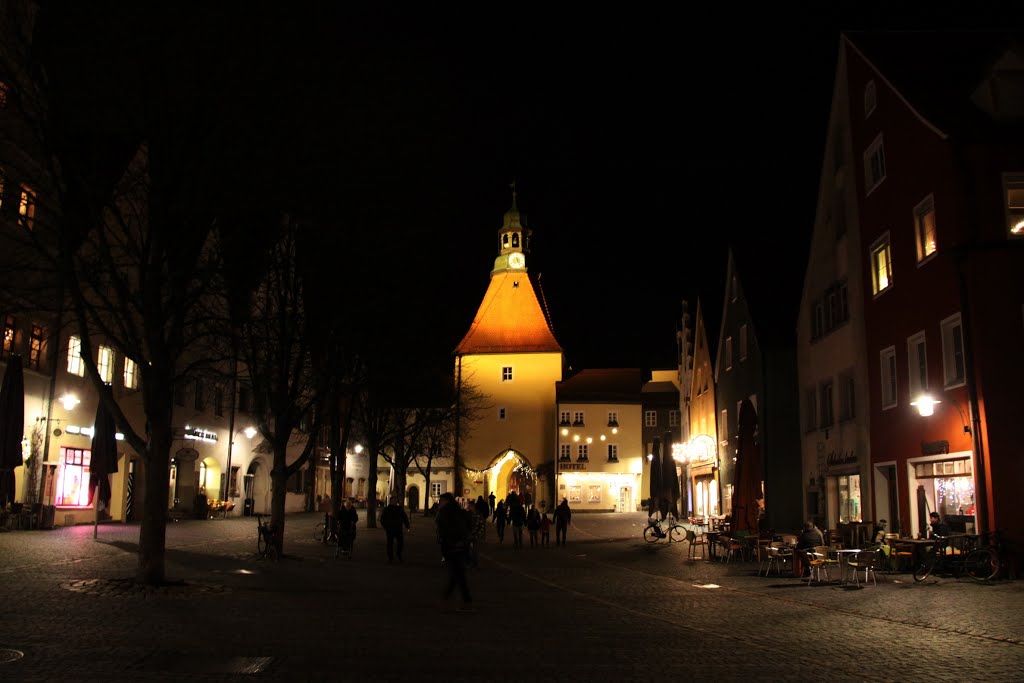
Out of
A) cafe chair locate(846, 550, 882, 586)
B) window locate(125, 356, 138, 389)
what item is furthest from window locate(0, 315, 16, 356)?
cafe chair locate(846, 550, 882, 586)

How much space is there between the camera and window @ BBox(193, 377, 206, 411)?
45719 mm

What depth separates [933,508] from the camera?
22.4 meters

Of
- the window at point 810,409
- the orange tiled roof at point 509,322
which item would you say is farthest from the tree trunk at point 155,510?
the orange tiled roof at point 509,322

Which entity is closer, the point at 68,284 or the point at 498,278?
the point at 68,284

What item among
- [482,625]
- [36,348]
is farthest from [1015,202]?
[36,348]

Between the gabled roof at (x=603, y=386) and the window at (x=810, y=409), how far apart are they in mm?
41706

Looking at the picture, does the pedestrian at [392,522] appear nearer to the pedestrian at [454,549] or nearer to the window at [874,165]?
the pedestrian at [454,549]

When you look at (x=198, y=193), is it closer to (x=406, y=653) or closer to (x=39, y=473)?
(x=406, y=653)

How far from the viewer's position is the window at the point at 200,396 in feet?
150

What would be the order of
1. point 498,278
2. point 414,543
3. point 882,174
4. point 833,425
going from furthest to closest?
point 498,278
point 414,543
point 833,425
point 882,174

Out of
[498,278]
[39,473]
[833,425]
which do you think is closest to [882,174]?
[833,425]

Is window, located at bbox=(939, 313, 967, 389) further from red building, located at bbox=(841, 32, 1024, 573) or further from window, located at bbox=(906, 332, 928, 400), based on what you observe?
window, located at bbox=(906, 332, 928, 400)

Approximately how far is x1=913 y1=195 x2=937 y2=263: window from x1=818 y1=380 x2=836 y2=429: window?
330 inches

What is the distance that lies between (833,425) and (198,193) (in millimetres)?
21092
